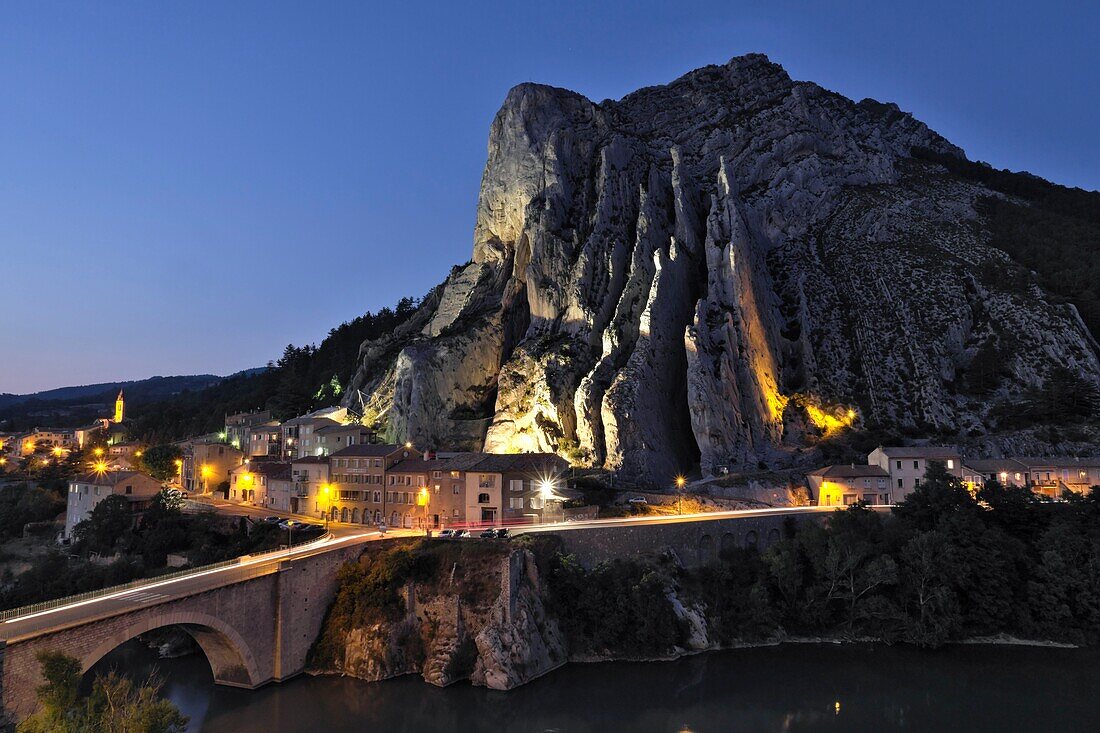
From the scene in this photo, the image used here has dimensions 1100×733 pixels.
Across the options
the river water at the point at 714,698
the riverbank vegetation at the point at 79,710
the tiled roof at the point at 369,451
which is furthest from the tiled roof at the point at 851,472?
the riverbank vegetation at the point at 79,710

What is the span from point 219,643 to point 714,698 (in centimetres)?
2602

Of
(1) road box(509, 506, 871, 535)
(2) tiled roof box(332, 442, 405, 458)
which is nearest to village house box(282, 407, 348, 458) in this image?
(2) tiled roof box(332, 442, 405, 458)

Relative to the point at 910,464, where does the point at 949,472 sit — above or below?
below

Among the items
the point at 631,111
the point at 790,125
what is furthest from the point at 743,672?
the point at 631,111

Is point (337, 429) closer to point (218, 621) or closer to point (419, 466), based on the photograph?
point (419, 466)

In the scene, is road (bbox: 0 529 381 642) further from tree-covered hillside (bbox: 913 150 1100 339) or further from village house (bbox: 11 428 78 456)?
tree-covered hillside (bbox: 913 150 1100 339)

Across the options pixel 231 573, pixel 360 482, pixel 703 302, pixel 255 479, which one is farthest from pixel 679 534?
pixel 255 479

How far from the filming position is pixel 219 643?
34.6 m

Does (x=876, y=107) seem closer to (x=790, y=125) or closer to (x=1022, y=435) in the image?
(x=790, y=125)

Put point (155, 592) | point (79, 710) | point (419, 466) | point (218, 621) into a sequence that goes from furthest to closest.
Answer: point (419, 466) < point (218, 621) < point (155, 592) < point (79, 710)

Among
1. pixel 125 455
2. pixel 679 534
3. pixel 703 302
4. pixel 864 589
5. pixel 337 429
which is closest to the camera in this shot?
pixel 864 589

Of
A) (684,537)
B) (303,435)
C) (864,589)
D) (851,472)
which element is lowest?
(864,589)

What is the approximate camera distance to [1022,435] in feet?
218

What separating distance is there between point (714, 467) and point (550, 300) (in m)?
32.5
